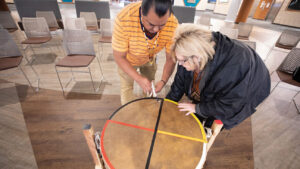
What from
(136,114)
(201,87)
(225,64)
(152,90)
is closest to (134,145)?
(136,114)

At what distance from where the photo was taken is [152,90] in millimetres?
1431

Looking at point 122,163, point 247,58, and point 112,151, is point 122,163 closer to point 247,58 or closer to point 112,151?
point 112,151

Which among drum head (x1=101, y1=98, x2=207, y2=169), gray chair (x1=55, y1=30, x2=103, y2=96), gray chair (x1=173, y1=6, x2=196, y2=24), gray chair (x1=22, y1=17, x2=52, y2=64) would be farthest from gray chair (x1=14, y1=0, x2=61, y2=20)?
drum head (x1=101, y1=98, x2=207, y2=169)

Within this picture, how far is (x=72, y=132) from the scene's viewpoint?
2.01 m

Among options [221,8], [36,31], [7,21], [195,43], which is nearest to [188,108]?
[195,43]

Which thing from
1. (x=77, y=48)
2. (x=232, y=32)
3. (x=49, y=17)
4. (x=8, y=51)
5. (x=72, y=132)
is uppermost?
(x=232, y=32)

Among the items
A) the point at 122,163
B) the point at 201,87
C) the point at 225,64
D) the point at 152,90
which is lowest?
the point at 122,163

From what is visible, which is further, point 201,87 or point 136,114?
point 136,114

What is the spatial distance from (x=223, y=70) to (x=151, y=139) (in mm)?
711

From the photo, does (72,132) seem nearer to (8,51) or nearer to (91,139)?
(91,139)

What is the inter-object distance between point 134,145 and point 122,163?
14 centimetres

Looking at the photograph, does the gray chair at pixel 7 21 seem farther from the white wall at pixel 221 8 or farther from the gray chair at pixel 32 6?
the white wall at pixel 221 8

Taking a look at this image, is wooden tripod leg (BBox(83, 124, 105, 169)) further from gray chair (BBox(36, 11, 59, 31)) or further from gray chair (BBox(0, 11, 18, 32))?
gray chair (BBox(0, 11, 18, 32))

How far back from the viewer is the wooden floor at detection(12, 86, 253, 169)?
1.72 meters
